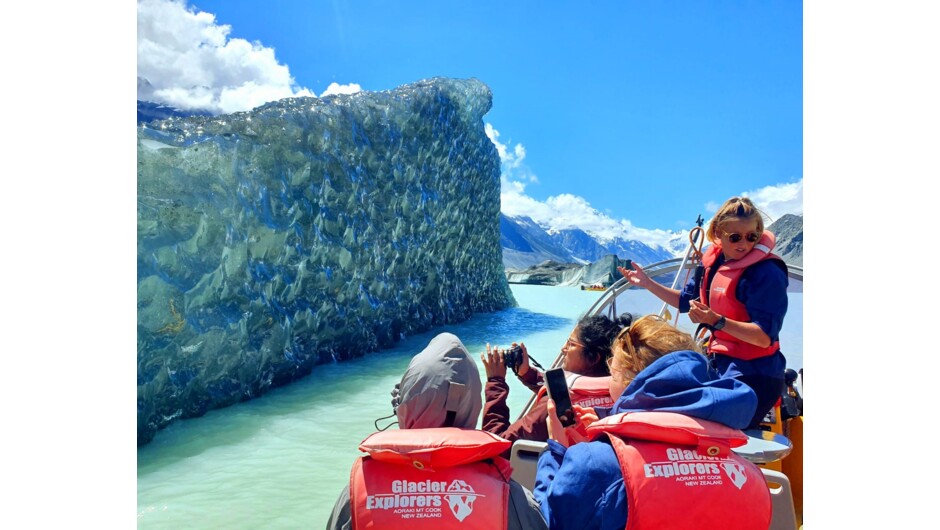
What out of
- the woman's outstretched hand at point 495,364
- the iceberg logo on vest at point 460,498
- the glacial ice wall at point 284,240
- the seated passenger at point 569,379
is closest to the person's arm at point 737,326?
the seated passenger at point 569,379

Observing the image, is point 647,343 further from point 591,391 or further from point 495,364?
point 495,364

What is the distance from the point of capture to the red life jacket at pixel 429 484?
48.1 inches

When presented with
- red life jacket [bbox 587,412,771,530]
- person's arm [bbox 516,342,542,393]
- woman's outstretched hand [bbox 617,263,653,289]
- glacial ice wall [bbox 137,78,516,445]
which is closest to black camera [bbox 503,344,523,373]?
person's arm [bbox 516,342,542,393]

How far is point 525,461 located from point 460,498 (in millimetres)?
531

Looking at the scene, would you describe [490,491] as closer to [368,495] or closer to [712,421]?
[368,495]

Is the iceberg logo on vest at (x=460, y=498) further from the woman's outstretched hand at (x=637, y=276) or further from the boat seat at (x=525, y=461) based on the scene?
the woman's outstretched hand at (x=637, y=276)

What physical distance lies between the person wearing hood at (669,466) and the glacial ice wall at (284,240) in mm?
3978

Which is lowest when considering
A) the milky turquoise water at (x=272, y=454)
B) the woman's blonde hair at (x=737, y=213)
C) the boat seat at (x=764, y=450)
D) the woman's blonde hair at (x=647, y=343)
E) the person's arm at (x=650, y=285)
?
the milky turquoise water at (x=272, y=454)

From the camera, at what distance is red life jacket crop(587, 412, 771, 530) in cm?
118

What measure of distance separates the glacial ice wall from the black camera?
332cm

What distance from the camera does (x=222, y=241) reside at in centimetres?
545

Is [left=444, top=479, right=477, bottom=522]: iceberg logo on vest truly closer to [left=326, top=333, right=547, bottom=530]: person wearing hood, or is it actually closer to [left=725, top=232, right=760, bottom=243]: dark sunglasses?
[left=326, top=333, right=547, bottom=530]: person wearing hood

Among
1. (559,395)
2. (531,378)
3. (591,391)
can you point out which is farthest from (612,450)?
(531,378)

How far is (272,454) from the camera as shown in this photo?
410 cm
